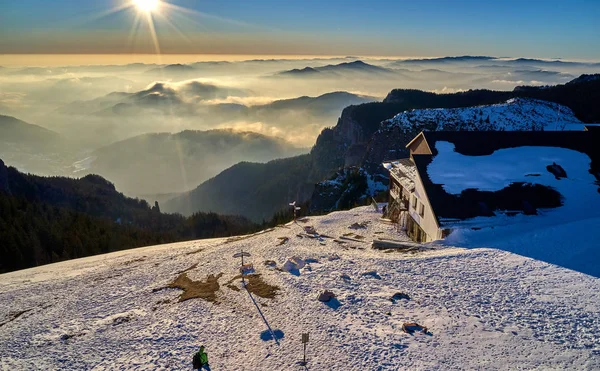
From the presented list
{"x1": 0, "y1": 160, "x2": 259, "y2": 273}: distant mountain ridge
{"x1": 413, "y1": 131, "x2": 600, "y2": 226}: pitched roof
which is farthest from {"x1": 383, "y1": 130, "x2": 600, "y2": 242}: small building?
{"x1": 0, "y1": 160, "x2": 259, "y2": 273}: distant mountain ridge

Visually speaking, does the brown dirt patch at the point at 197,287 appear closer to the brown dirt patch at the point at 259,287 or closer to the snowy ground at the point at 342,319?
the snowy ground at the point at 342,319

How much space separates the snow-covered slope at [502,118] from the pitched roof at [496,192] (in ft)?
254

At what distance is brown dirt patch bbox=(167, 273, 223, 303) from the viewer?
2807 centimetres

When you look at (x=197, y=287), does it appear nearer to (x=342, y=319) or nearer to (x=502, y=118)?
(x=342, y=319)

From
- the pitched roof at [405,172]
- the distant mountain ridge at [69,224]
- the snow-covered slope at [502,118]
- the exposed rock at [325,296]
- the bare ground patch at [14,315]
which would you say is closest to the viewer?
the exposed rock at [325,296]

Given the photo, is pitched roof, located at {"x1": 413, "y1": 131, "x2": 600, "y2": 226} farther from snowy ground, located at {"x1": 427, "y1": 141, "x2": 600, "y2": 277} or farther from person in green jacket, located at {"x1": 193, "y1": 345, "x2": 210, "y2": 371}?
person in green jacket, located at {"x1": 193, "y1": 345, "x2": 210, "y2": 371}

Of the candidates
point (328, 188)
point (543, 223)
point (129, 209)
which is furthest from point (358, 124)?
point (543, 223)

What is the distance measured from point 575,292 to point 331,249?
20.0m

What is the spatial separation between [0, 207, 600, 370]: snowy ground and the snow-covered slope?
100941 mm

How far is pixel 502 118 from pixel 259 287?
117358mm

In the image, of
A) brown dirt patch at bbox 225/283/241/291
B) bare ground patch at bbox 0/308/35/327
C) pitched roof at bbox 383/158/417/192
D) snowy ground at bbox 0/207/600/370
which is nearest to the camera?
snowy ground at bbox 0/207/600/370

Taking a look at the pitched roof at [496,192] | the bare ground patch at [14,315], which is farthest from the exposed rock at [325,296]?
the bare ground patch at [14,315]

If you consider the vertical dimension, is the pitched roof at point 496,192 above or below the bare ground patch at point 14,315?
above

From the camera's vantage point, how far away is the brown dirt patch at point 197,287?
2807 cm
